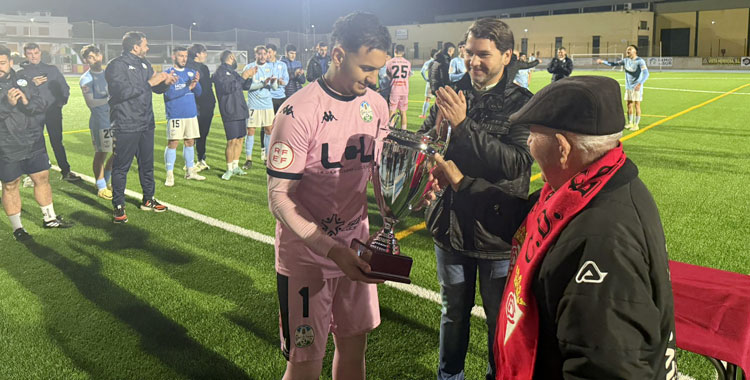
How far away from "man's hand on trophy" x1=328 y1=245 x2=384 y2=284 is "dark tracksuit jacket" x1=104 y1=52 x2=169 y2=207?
5.31 metres

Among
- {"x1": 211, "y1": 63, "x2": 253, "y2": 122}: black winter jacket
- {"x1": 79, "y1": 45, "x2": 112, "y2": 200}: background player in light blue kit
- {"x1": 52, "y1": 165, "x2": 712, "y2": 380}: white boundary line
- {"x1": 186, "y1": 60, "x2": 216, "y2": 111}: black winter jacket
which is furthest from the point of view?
{"x1": 186, "y1": 60, "x2": 216, "y2": 111}: black winter jacket

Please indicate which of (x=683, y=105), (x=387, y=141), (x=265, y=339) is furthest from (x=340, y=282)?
(x=683, y=105)

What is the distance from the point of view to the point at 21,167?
5883 millimetres

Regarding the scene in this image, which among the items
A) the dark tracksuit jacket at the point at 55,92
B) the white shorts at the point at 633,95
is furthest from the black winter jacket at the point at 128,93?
the white shorts at the point at 633,95

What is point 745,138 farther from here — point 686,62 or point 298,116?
point 686,62

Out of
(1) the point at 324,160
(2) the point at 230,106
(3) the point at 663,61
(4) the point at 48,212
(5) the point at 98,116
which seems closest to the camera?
(1) the point at 324,160

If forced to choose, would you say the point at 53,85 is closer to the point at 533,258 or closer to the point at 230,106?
the point at 230,106

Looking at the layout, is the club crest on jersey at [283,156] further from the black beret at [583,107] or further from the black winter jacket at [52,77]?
the black winter jacket at [52,77]

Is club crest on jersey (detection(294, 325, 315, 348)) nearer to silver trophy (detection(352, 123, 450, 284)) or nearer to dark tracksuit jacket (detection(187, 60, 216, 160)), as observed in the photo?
silver trophy (detection(352, 123, 450, 284))

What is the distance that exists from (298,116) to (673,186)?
7.59 m

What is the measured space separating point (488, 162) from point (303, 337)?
44.3 inches

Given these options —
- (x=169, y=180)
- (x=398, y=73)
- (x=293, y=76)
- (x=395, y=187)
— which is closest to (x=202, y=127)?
(x=169, y=180)

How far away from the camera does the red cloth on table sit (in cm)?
200

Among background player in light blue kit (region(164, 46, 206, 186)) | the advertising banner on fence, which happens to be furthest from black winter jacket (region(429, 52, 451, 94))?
the advertising banner on fence
